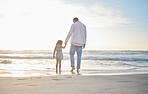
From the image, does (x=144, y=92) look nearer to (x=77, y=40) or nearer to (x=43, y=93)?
(x=43, y=93)

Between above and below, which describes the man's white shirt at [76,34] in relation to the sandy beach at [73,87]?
above

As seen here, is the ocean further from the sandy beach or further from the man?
the sandy beach

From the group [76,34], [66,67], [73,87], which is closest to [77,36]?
[76,34]

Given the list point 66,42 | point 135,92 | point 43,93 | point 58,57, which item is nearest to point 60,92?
point 43,93

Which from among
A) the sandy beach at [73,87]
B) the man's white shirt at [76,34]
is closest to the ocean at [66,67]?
the man's white shirt at [76,34]

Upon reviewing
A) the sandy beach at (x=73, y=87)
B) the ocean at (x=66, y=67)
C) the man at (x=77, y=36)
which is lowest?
the ocean at (x=66, y=67)

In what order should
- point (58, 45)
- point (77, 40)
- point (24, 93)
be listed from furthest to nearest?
point (58, 45)
point (77, 40)
point (24, 93)

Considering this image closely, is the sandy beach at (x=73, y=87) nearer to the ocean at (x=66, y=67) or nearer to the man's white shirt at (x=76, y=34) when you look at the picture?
the ocean at (x=66, y=67)

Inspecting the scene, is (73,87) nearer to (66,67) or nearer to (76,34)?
(76,34)

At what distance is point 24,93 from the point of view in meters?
2.58

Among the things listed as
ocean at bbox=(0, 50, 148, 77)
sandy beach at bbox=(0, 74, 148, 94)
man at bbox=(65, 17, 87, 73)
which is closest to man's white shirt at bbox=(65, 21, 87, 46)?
man at bbox=(65, 17, 87, 73)

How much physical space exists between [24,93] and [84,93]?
0.83 metres

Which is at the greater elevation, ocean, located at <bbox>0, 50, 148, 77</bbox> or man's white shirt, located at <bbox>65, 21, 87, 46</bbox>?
man's white shirt, located at <bbox>65, 21, 87, 46</bbox>

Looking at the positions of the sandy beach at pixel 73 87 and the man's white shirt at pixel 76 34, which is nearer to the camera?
the sandy beach at pixel 73 87
